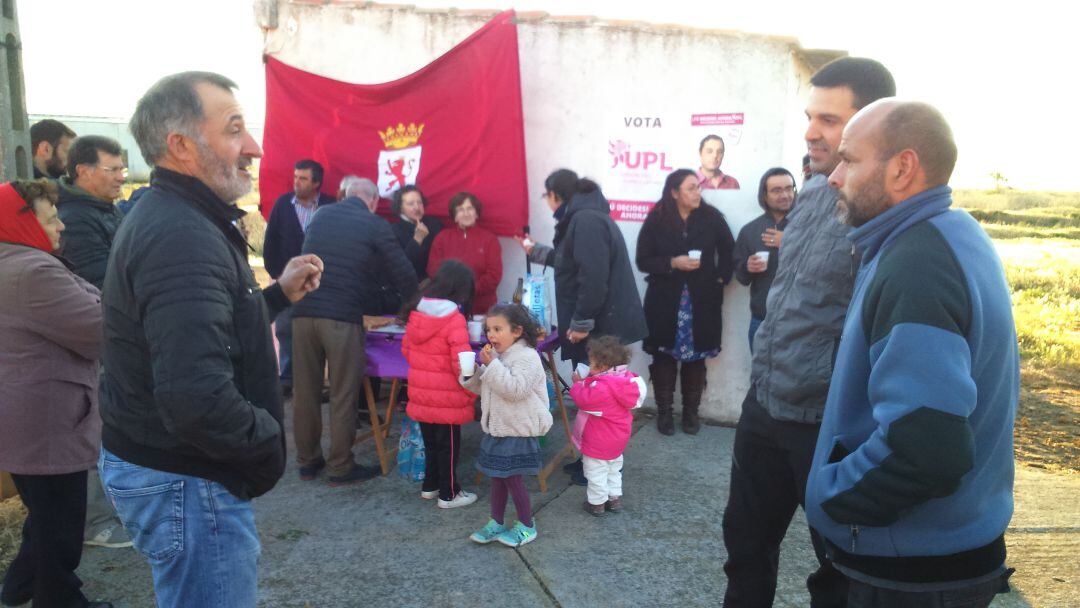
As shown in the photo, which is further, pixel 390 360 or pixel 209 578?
pixel 390 360

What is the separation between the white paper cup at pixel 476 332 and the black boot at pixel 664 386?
168 cm

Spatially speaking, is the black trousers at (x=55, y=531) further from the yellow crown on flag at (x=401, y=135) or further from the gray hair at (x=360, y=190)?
the yellow crown on flag at (x=401, y=135)

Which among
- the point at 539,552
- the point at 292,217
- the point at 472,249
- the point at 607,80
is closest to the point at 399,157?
the point at 292,217

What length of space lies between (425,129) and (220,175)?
173 inches

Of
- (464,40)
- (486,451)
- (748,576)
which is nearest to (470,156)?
(464,40)

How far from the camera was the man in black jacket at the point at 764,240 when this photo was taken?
5.03 meters

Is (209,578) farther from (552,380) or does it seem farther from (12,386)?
(552,380)

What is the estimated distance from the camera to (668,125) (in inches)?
223

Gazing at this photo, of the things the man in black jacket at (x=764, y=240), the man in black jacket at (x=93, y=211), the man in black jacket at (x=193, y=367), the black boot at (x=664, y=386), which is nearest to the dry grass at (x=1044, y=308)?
the man in black jacket at (x=764, y=240)

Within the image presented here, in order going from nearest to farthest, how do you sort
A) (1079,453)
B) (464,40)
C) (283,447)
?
(283,447)
(1079,453)
(464,40)

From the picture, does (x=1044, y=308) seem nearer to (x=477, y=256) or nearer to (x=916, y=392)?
(x=477, y=256)

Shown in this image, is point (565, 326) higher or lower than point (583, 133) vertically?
lower

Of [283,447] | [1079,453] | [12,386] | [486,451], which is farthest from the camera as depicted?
[1079,453]

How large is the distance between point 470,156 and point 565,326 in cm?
184
